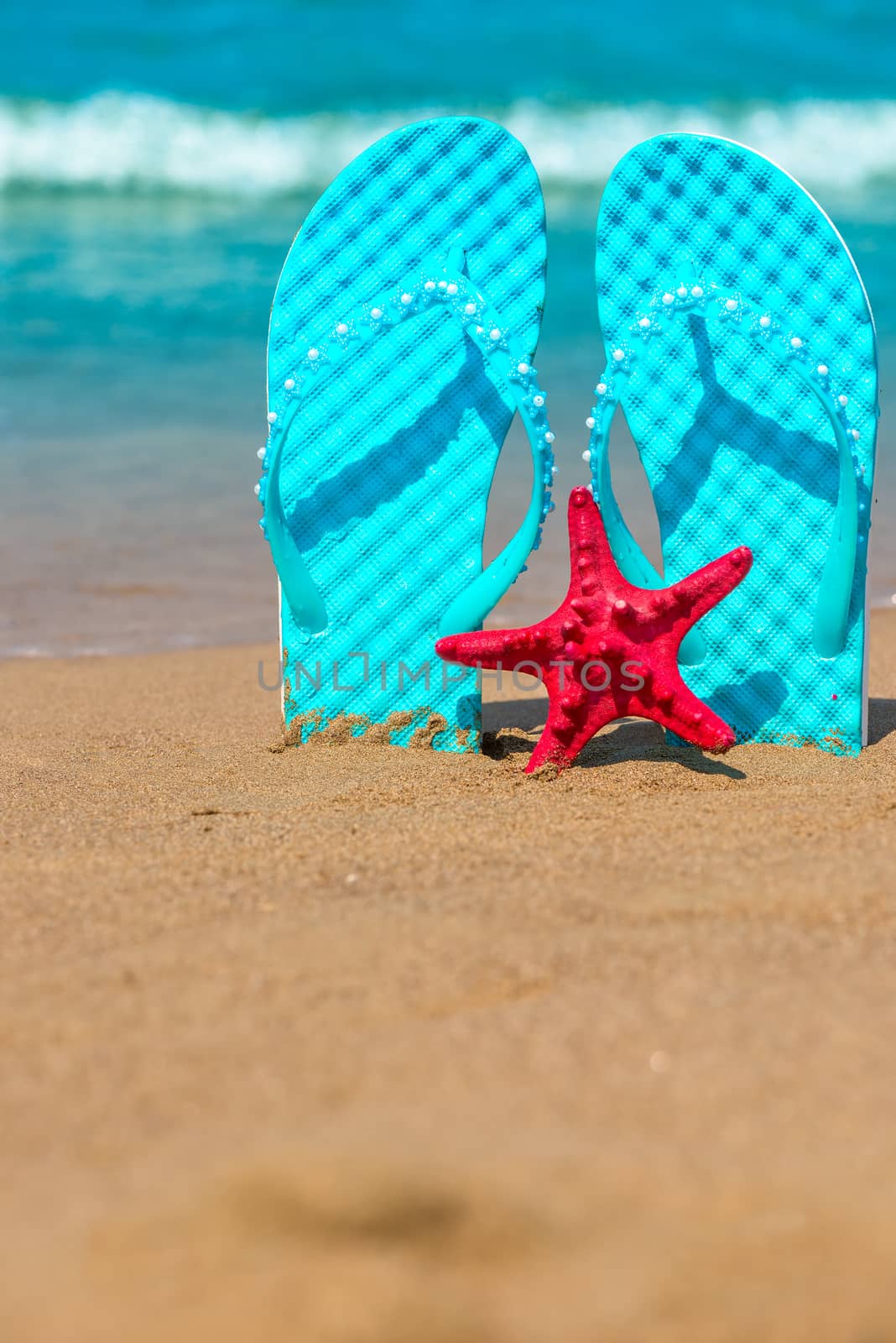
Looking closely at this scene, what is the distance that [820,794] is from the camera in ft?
7.35

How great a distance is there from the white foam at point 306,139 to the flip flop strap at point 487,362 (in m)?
9.16

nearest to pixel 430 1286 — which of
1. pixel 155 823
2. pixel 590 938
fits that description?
pixel 590 938

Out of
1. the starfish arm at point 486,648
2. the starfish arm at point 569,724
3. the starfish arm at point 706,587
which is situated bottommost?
the starfish arm at point 569,724

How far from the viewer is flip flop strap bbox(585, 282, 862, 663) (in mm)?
2555

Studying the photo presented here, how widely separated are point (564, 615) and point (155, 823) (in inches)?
34.3

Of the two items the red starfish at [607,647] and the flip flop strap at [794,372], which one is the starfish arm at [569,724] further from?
the flip flop strap at [794,372]

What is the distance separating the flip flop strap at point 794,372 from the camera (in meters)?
2.55

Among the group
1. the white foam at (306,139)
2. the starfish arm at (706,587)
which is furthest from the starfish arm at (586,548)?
the white foam at (306,139)

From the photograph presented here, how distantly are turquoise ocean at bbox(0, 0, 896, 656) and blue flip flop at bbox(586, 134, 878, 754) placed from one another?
2.82m

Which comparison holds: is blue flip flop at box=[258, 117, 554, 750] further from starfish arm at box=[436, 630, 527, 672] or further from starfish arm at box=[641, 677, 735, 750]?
starfish arm at box=[641, 677, 735, 750]

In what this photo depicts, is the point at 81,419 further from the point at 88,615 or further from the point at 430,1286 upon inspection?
the point at 430,1286

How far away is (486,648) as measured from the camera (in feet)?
8.22

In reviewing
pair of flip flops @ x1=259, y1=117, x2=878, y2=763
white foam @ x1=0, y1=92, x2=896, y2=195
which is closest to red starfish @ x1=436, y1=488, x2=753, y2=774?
pair of flip flops @ x1=259, y1=117, x2=878, y2=763

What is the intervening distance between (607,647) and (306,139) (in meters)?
10.8
